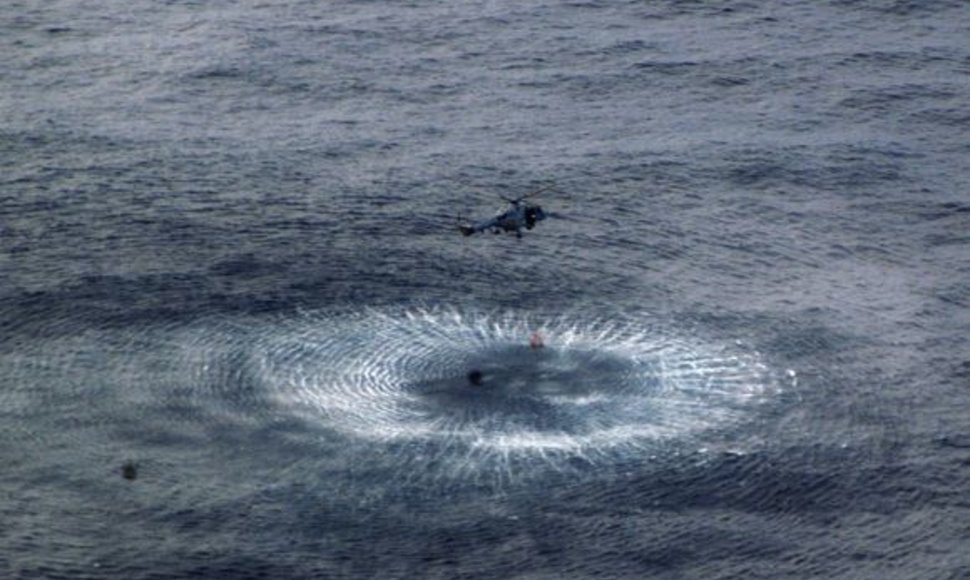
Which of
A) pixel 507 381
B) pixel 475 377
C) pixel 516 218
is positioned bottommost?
pixel 507 381

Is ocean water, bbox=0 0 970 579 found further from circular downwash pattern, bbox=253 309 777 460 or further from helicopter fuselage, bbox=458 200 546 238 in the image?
helicopter fuselage, bbox=458 200 546 238

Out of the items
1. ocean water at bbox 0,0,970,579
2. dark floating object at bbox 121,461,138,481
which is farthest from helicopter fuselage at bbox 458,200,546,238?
dark floating object at bbox 121,461,138,481

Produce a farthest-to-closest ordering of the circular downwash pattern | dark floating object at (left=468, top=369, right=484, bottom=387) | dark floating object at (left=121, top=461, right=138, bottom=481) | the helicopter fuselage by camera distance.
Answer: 1. dark floating object at (left=468, top=369, right=484, bottom=387)
2. the circular downwash pattern
3. the helicopter fuselage
4. dark floating object at (left=121, top=461, right=138, bottom=481)

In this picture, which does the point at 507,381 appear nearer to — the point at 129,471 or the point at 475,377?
the point at 475,377

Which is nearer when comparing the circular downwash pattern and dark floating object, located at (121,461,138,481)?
dark floating object, located at (121,461,138,481)

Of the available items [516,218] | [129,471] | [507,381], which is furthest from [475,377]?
[129,471]

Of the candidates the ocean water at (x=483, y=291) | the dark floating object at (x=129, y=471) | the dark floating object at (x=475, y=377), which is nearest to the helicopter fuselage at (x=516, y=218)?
the dark floating object at (x=475, y=377)

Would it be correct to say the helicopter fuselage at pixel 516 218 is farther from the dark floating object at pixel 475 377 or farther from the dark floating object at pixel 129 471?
the dark floating object at pixel 129 471
